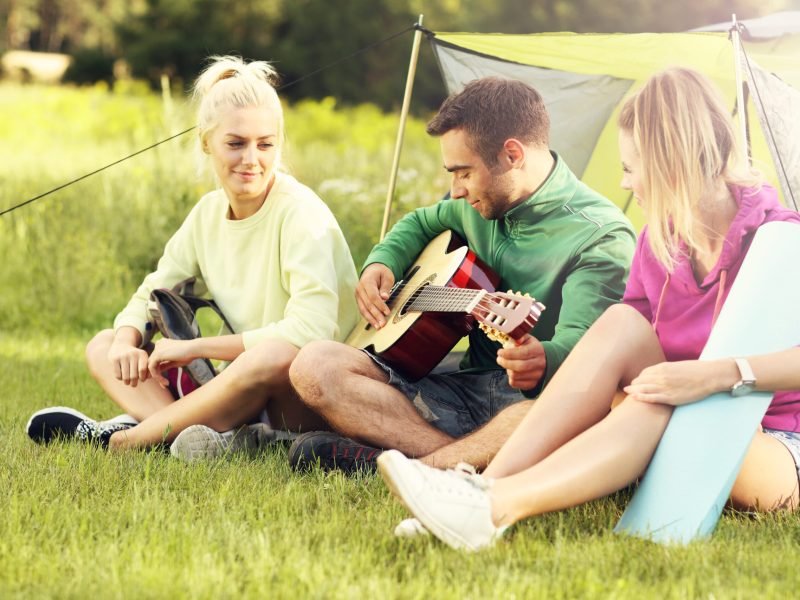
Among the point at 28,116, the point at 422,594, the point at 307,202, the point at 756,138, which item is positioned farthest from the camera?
the point at 28,116

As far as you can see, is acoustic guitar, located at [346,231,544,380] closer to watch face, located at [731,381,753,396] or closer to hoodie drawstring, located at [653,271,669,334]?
hoodie drawstring, located at [653,271,669,334]

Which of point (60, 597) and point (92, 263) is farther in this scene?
point (92, 263)

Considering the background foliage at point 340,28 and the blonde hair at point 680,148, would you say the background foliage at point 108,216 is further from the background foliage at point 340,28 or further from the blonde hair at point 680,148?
the background foliage at point 340,28

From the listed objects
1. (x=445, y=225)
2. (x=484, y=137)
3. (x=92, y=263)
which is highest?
(x=484, y=137)

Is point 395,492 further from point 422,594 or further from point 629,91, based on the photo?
point 629,91

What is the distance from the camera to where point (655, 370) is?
233 centimetres

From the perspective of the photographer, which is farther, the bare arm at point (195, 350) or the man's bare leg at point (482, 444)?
the bare arm at point (195, 350)

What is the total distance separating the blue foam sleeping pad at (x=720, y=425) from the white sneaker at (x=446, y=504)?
0.36 metres

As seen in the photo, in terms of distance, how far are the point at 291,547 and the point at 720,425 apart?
92 centimetres

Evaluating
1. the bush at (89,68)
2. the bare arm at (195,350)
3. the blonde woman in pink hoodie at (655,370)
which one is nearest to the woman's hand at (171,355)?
the bare arm at (195,350)

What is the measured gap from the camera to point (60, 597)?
77.5 inches

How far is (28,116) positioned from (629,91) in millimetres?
13585

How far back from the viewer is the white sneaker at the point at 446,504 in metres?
2.16

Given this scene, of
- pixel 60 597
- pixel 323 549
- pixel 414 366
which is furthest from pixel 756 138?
pixel 60 597
